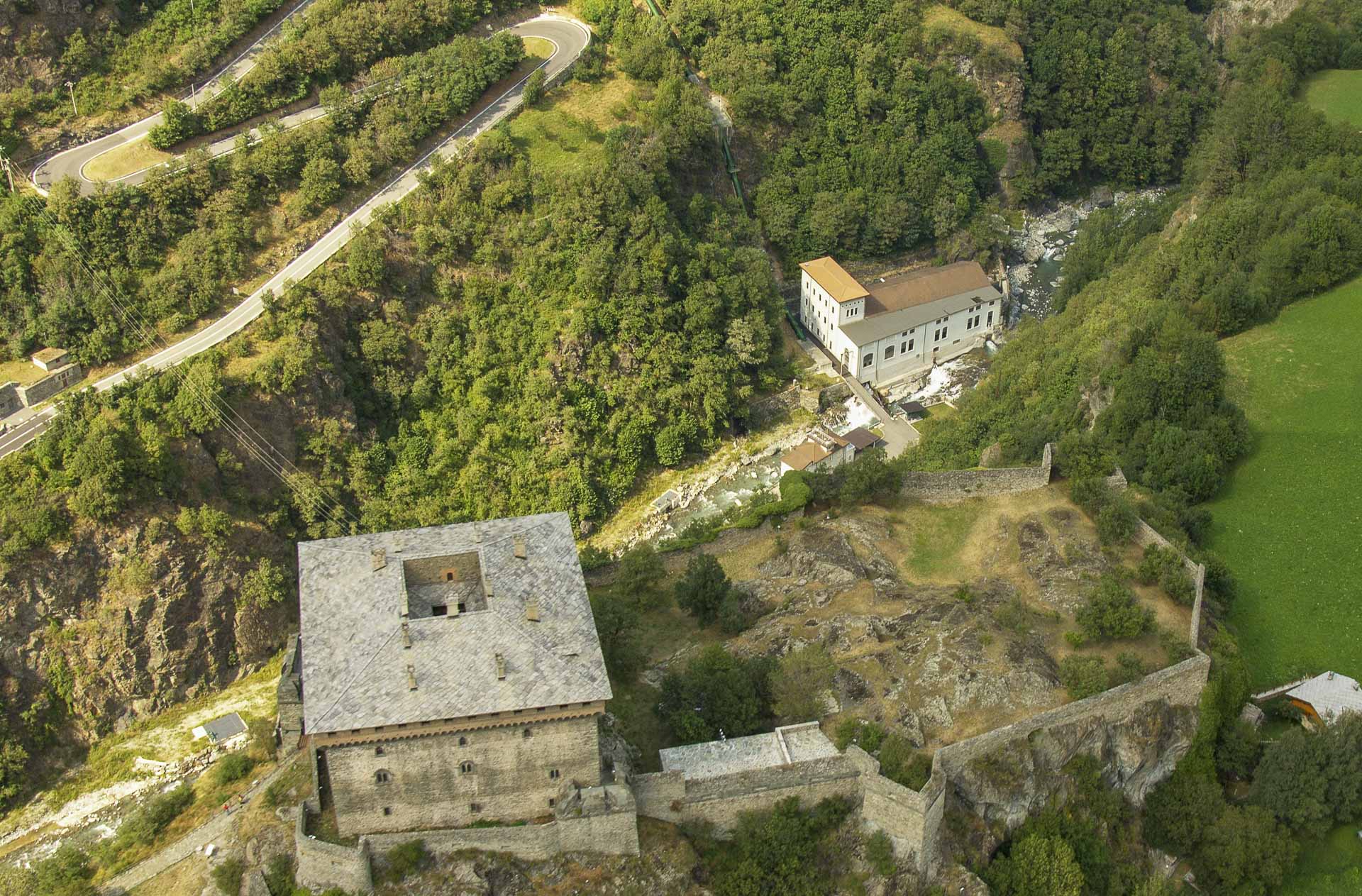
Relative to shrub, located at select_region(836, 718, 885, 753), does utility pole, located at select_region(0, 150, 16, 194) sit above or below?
above

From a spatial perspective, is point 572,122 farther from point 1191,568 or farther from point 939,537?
point 1191,568

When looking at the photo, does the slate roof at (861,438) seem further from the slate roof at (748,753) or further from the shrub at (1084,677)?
the slate roof at (748,753)

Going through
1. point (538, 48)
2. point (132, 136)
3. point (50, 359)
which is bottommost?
point (50, 359)

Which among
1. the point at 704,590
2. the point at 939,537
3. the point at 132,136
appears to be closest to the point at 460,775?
the point at 704,590

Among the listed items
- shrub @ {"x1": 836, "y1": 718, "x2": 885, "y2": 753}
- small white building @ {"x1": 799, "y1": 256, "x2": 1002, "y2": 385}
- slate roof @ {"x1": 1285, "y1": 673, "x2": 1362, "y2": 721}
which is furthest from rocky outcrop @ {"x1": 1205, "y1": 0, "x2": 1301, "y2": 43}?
shrub @ {"x1": 836, "y1": 718, "x2": 885, "y2": 753}

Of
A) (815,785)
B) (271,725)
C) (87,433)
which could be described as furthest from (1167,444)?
(87,433)

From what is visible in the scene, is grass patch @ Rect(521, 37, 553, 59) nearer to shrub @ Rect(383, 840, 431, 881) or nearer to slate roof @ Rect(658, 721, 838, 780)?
slate roof @ Rect(658, 721, 838, 780)

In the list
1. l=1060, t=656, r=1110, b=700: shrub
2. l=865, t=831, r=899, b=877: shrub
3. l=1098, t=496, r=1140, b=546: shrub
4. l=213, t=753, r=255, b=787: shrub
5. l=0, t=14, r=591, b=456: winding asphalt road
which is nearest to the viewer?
l=865, t=831, r=899, b=877: shrub
